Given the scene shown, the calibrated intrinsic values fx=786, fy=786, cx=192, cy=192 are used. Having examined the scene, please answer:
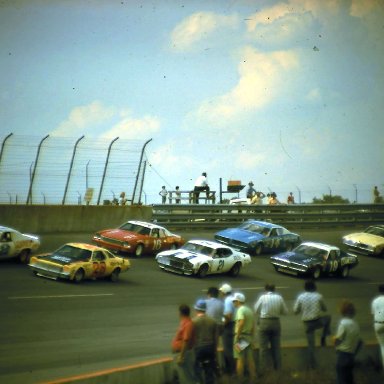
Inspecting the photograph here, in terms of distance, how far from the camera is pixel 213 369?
11.5 meters

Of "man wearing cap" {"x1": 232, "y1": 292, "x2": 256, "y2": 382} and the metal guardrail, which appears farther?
the metal guardrail

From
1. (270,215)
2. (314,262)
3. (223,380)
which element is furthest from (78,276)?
(270,215)

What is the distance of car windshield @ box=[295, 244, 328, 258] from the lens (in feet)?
80.9

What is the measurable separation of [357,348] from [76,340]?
5.47 meters

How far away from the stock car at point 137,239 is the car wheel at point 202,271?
2.99 metres

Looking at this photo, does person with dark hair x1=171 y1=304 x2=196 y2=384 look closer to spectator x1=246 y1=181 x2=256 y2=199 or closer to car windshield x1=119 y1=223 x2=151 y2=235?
car windshield x1=119 y1=223 x2=151 y2=235

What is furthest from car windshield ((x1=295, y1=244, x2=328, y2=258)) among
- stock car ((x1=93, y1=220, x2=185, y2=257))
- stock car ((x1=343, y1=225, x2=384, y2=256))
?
stock car ((x1=343, y1=225, x2=384, y2=256))

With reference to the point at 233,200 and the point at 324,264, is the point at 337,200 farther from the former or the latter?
the point at 324,264

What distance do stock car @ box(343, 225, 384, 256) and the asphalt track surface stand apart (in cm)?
415

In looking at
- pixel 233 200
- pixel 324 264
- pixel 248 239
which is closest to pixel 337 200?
pixel 233 200

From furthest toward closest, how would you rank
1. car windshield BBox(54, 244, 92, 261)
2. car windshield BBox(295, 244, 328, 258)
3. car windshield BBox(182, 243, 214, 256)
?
car windshield BBox(295, 244, 328, 258)
car windshield BBox(182, 243, 214, 256)
car windshield BBox(54, 244, 92, 261)

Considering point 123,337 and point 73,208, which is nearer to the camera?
point 123,337

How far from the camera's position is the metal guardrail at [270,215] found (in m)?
31.8

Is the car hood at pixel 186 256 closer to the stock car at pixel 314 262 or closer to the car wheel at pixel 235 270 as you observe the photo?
the car wheel at pixel 235 270
